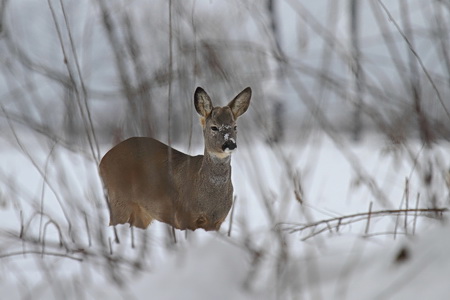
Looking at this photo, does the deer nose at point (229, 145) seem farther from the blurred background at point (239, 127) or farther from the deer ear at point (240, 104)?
the blurred background at point (239, 127)

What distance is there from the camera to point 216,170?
174 inches

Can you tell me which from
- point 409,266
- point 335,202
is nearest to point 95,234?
point 409,266

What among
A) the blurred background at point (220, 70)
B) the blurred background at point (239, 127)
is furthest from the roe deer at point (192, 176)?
the blurred background at point (220, 70)

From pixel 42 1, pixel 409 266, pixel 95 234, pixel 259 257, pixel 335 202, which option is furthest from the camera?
pixel 42 1

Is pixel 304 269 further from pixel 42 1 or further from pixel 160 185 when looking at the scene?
pixel 42 1

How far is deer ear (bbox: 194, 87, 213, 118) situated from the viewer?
4.23 meters

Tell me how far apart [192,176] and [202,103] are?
47 cm

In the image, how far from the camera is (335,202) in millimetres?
5254

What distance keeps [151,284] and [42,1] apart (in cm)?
461

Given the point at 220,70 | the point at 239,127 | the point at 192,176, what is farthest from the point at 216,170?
the point at 220,70

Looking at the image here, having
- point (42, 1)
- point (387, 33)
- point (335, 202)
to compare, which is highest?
point (42, 1)

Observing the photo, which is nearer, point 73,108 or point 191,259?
point 191,259

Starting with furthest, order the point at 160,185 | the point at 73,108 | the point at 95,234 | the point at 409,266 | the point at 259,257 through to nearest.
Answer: the point at 160,185 → the point at 73,108 → the point at 95,234 → the point at 259,257 → the point at 409,266

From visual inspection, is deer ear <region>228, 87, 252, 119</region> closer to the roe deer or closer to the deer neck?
the roe deer
